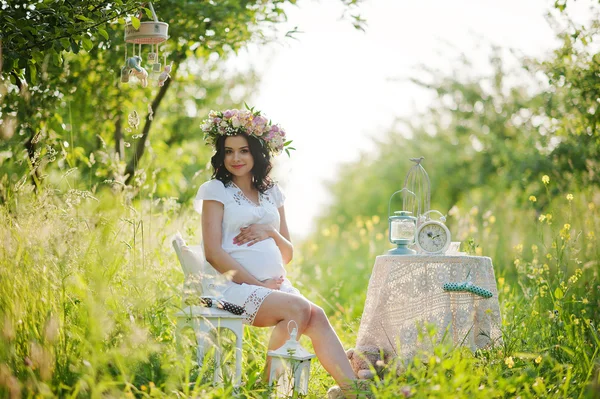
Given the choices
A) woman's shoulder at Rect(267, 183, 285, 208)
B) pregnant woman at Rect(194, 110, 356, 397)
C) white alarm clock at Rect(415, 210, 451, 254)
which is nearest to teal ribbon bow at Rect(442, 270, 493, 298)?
white alarm clock at Rect(415, 210, 451, 254)

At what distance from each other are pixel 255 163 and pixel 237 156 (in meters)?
0.16

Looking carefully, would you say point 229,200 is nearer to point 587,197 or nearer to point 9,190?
point 9,190

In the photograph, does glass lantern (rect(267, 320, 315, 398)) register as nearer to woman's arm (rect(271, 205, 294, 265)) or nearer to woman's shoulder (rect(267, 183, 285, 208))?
woman's arm (rect(271, 205, 294, 265))

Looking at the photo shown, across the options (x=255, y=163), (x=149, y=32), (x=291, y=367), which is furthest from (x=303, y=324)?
(x=149, y=32)

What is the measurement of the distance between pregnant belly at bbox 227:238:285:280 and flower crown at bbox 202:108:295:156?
2.17 feet

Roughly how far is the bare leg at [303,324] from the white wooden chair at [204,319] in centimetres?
18

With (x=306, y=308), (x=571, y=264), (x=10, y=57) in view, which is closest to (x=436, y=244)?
(x=306, y=308)

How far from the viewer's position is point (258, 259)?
4.04 meters

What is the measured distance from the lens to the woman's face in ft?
13.7

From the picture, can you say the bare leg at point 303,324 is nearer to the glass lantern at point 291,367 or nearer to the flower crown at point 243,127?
the glass lantern at point 291,367

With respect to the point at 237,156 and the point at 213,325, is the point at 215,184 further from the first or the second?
the point at 213,325

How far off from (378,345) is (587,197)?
265 centimetres

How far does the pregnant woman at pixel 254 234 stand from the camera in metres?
3.74

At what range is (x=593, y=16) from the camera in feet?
18.5
